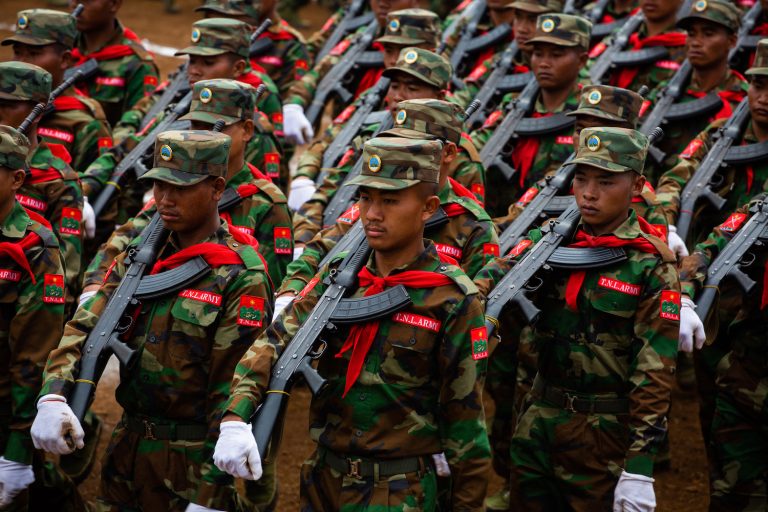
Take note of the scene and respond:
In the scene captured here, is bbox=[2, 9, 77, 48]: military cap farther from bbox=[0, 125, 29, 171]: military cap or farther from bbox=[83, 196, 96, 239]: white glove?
bbox=[0, 125, 29, 171]: military cap

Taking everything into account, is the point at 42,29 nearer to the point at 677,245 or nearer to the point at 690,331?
the point at 677,245

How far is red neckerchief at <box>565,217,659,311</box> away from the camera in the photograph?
19.3 ft

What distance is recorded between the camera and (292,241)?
739 cm

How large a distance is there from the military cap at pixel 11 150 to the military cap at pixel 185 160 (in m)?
1.09

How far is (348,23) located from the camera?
1223cm

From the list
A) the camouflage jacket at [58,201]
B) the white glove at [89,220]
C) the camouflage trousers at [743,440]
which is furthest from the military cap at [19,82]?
the camouflage trousers at [743,440]

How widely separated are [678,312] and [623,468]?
2.86 feet

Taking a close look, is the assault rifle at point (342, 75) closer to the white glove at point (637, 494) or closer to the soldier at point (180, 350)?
the soldier at point (180, 350)

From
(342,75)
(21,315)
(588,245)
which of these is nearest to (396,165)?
(588,245)

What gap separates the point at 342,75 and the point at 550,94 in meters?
2.91

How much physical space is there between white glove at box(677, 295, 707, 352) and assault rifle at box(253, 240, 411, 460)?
7.20ft

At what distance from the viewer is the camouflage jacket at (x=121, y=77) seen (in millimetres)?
10086

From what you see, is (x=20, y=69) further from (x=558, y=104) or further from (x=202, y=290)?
(x=558, y=104)

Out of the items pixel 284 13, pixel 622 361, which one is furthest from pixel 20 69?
pixel 284 13
